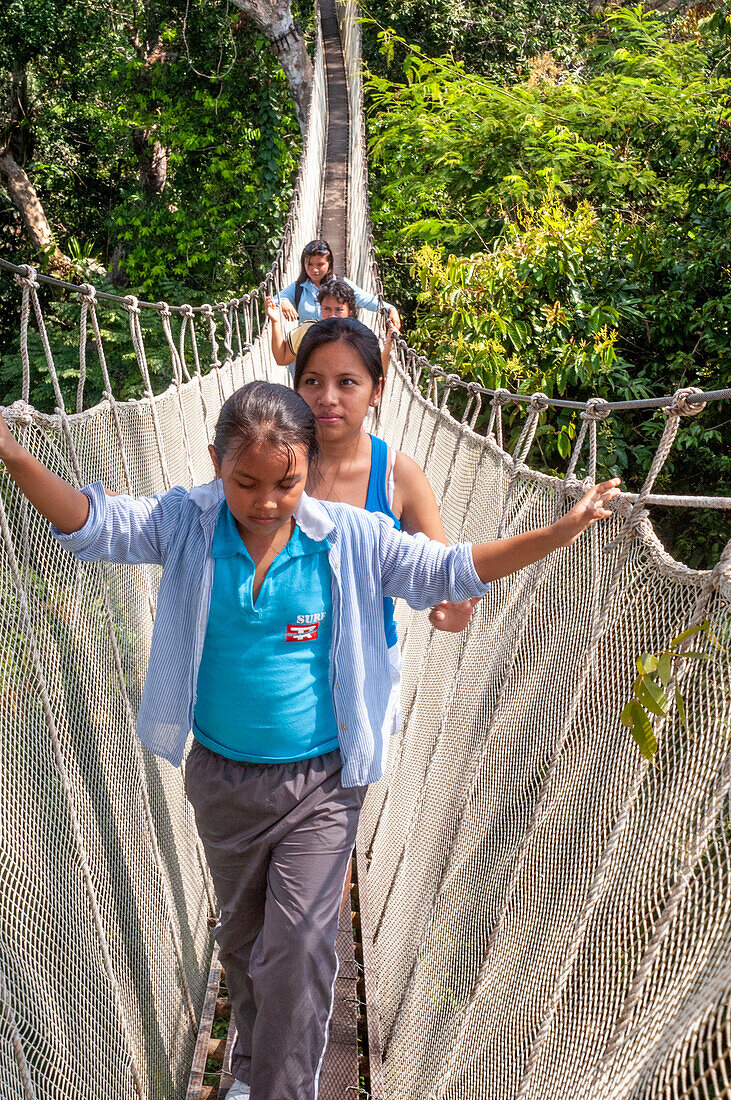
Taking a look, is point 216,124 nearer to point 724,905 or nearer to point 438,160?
point 438,160

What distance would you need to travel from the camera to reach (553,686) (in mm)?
1245

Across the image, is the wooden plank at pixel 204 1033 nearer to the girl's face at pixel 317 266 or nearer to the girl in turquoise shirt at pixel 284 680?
the girl in turquoise shirt at pixel 284 680

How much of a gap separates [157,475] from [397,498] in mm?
549

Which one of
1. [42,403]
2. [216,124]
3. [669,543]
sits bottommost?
[42,403]

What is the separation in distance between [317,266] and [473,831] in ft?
8.25

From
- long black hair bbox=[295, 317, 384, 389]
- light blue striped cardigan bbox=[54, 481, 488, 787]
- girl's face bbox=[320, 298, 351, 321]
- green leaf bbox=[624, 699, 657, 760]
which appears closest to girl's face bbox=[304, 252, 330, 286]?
girl's face bbox=[320, 298, 351, 321]

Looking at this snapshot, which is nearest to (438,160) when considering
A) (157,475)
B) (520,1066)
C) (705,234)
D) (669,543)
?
(705,234)

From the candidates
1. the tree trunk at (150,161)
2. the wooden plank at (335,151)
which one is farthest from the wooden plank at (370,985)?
the tree trunk at (150,161)

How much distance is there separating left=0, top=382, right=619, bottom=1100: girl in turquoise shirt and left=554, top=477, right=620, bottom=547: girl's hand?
0.09 m

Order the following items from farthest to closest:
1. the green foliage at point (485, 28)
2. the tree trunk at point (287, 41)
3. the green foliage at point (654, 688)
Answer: the green foliage at point (485, 28)
the tree trunk at point (287, 41)
the green foliage at point (654, 688)

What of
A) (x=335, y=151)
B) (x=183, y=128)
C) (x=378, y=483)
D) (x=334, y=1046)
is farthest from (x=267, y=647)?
(x=335, y=151)

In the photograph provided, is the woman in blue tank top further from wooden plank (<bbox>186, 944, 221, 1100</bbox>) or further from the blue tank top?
wooden plank (<bbox>186, 944, 221, 1100</bbox>)

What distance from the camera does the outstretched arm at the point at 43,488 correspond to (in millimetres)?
998

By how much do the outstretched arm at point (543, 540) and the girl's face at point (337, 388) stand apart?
1.59 ft
